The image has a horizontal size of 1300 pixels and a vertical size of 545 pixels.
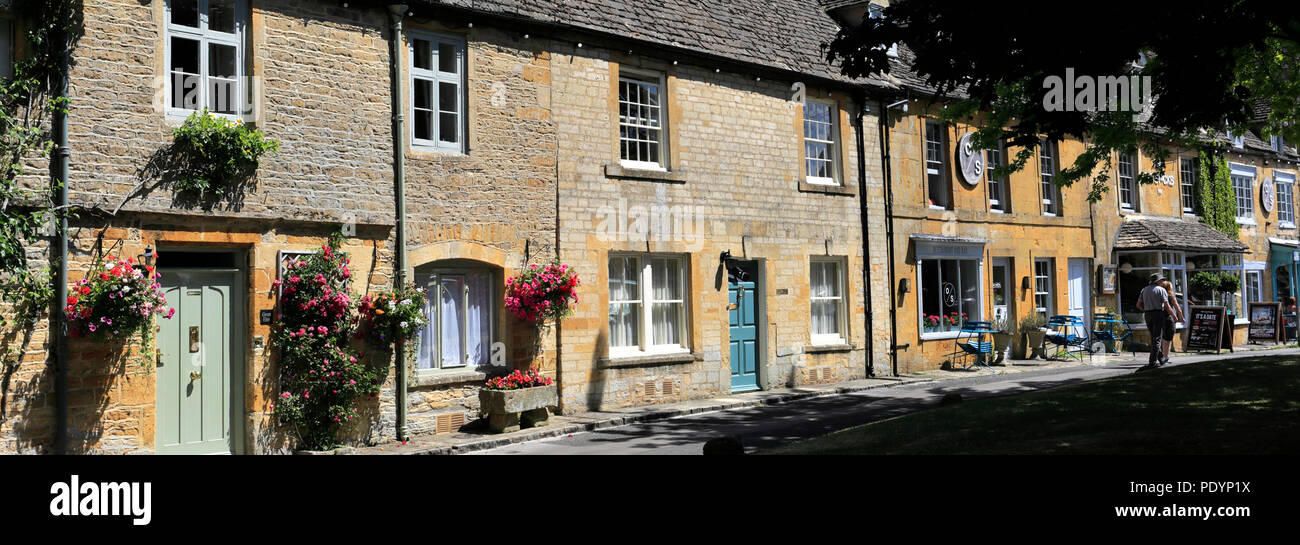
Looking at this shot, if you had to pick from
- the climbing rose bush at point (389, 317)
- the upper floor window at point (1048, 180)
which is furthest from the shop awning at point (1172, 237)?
the climbing rose bush at point (389, 317)

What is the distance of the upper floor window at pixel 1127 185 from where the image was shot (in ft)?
84.8

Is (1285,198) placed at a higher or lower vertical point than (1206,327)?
higher

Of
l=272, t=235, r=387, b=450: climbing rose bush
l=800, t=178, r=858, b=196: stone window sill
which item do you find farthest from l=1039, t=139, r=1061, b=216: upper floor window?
l=272, t=235, r=387, b=450: climbing rose bush

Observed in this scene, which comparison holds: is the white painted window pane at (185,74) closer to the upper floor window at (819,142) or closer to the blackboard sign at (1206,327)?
the upper floor window at (819,142)

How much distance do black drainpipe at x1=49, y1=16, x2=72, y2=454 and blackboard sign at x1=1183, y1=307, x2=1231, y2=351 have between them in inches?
886

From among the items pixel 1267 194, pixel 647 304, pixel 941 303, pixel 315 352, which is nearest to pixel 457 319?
pixel 315 352

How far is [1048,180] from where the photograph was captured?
2381cm

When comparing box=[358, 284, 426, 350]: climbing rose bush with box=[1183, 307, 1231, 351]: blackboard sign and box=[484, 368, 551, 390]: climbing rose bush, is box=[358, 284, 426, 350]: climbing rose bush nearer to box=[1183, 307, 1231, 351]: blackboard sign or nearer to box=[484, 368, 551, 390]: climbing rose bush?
box=[484, 368, 551, 390]: climbing rose bush

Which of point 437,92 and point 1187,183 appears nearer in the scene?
point 437,92

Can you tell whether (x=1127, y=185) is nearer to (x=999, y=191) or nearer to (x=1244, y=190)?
(x=999, y=191)

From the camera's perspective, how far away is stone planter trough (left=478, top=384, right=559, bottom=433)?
12.7 m

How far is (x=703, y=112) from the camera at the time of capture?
53.8 ft

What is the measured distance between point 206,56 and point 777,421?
8438 millimetres

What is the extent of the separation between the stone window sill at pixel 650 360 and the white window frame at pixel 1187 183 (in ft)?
61.5
